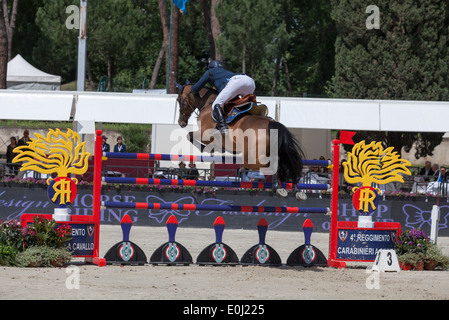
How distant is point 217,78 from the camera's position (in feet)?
30.3

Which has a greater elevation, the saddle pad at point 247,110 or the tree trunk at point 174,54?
the tree trunk at point 174,54

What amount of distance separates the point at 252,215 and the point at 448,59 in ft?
39.9

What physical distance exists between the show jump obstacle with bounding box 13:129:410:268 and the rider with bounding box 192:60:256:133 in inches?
20.5

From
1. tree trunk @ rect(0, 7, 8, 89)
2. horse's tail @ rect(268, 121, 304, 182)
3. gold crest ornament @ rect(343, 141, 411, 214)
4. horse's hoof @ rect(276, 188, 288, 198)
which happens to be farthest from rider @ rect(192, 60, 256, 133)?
tree trunk @ rect(0, 7, 8, 89)

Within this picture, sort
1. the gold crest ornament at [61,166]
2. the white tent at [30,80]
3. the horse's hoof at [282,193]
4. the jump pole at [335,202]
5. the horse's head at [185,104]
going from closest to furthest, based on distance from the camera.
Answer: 1. the horse's hoof at [282,193]
2. the gold crest ornament at [61,166]
3. the horse's head at [185,104]
4. the jump pole at [335,202]
5. the white tent at [30,80]

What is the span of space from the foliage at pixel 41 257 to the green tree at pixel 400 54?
1646cm

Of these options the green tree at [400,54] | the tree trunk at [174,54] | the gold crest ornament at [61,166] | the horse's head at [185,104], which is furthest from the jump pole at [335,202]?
the tree trunk at [174,54]

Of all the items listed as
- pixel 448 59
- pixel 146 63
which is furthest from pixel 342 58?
pixel 146 63

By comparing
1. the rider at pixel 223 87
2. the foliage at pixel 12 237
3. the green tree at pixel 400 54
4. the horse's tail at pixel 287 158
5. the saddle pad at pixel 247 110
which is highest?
the green tree at pixel 400 54

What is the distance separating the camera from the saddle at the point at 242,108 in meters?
8.76

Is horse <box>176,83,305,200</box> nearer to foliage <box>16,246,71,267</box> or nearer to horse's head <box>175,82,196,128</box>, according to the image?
horse's head <box>175,82,196,128</box>

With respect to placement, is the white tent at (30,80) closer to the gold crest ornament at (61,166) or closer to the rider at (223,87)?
the gold crest ornament at (61,166)

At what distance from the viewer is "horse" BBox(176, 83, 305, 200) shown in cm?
841

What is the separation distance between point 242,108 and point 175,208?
1.46 metres
